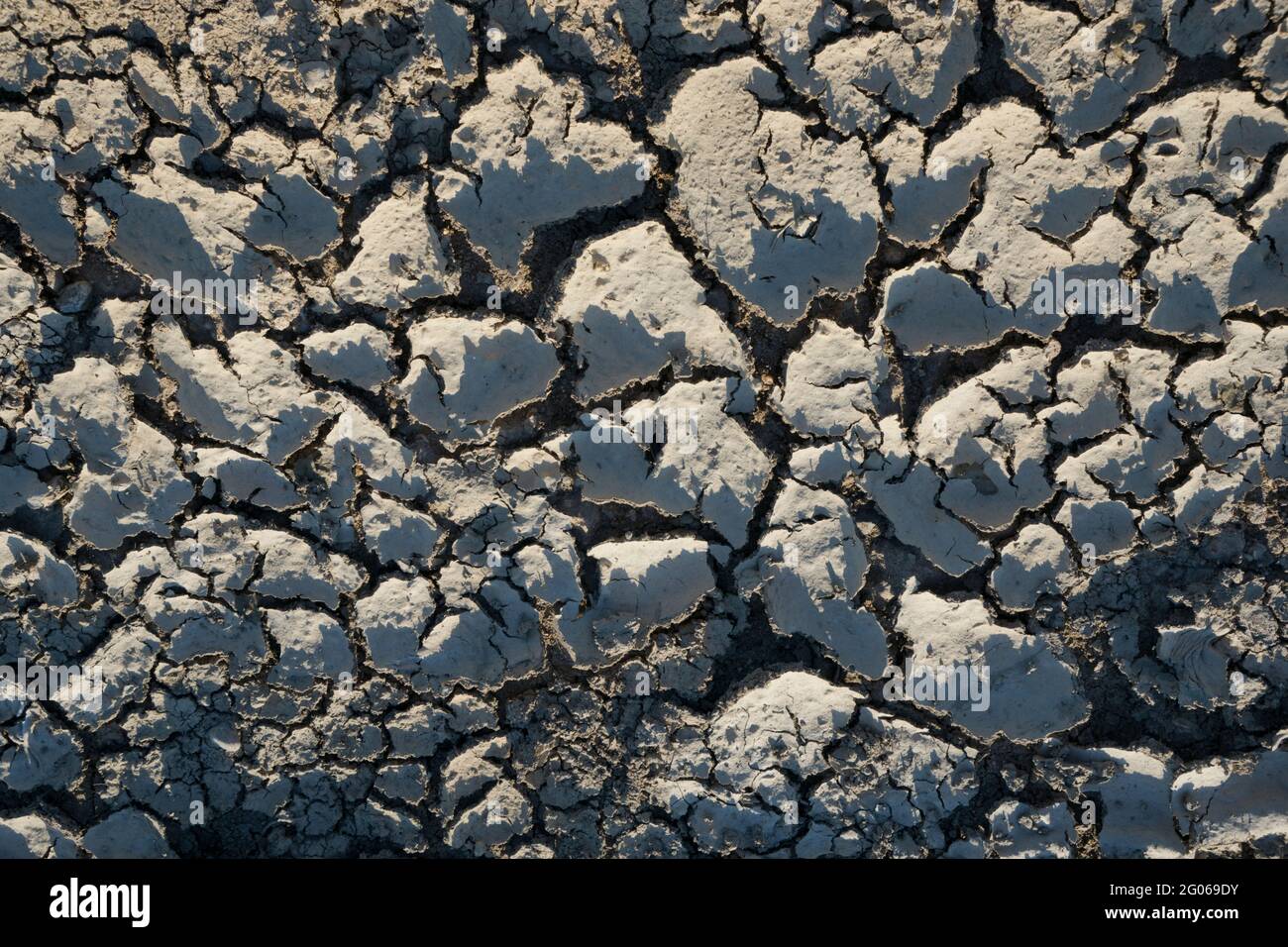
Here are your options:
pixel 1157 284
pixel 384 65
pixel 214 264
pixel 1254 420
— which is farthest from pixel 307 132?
pixel 1254 420

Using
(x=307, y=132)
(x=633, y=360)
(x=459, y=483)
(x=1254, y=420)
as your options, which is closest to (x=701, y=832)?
(x=459, y=483)

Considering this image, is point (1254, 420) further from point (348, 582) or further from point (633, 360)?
point (348, 582)

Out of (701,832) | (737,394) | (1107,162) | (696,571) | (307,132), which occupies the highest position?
(307,132)

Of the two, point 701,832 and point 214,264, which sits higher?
point 214,264

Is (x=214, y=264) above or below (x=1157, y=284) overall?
above

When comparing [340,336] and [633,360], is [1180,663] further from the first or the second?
[340,336]

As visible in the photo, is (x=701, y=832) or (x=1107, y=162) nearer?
(x=1107, y=162)
